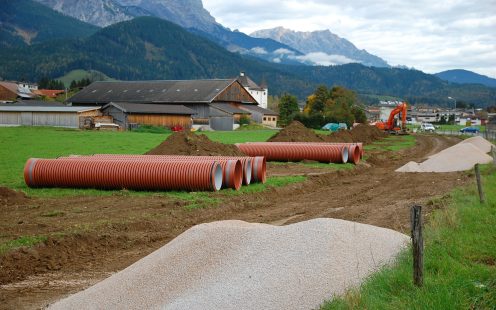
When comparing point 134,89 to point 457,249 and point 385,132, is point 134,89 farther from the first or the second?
point 457,249

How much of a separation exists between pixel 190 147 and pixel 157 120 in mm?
45540

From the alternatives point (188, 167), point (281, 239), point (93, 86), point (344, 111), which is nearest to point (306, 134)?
point (188, 167)

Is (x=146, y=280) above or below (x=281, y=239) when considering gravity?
below

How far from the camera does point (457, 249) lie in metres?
9.12

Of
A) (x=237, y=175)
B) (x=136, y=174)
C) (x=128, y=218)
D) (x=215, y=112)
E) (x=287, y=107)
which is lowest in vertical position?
(x=128, y=218)

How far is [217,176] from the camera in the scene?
18.8 metres

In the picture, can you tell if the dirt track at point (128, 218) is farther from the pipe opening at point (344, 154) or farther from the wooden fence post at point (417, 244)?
the pipe opening at point (344, 154)

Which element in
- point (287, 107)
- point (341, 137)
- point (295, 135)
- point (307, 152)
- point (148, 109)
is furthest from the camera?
point (287, 107)

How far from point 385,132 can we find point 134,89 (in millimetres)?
45427

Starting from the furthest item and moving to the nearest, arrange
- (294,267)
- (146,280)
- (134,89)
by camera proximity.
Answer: (134,89) < (146,280) < (294,267)

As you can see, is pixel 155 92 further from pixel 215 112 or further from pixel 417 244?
pixel 417 244

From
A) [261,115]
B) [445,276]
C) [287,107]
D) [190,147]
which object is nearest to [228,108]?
[261,115]

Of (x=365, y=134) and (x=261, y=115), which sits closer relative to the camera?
A: (x=365, y=134)

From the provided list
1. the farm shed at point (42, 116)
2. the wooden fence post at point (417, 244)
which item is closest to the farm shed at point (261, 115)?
the farm shed at point (42, 116)
